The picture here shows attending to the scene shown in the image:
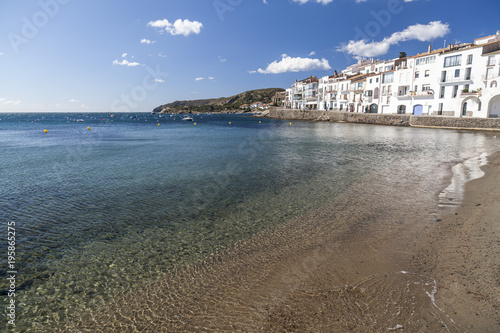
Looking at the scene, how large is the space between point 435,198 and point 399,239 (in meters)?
5.51

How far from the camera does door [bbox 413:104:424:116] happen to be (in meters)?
63.5

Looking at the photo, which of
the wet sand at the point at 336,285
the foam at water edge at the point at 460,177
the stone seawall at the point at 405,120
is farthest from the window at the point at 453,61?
the wet sand at the point at 336,285

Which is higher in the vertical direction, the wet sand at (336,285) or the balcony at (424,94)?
the balcony at (424,94)

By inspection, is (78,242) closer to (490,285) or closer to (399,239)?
(399,239)

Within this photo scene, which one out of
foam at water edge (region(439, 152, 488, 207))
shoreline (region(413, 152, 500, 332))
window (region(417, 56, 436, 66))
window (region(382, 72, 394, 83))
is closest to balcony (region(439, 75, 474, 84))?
window (region(417, 56, 436, 66))

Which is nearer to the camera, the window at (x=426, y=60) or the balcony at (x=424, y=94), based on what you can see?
the window at (x=426, y=60)

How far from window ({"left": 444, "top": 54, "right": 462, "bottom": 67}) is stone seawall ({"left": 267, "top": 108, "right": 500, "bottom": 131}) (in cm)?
1101

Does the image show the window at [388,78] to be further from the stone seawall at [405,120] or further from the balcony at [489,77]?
the balcony at [489,77]

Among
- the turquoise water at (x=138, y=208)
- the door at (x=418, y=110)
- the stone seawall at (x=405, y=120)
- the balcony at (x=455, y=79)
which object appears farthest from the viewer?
the door at (x=418, y=110)

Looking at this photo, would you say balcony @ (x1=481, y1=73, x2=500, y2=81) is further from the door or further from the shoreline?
the shoreline

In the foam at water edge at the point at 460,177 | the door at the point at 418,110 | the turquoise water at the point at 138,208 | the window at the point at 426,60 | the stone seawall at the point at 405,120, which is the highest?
the window at the point at 426,60

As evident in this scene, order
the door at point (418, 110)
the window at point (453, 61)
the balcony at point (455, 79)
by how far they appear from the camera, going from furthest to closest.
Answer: the door at point (418, 110) → the window at point (453, 61) → the balcony at point (455, 79)

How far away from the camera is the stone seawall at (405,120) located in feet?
162

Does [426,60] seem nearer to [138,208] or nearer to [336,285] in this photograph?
[138,208]
